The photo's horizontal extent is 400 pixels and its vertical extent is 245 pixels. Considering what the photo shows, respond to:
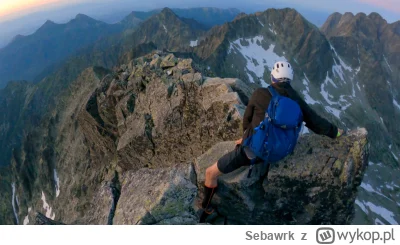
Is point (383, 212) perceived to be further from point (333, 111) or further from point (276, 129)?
point (276, 129)

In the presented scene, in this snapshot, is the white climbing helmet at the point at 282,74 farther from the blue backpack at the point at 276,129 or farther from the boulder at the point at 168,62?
the boulder at the point at 168,62

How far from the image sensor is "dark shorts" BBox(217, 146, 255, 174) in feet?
33.8

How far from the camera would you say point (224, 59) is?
177750 mm

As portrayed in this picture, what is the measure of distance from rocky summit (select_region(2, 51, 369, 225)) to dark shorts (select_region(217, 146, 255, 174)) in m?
1.09

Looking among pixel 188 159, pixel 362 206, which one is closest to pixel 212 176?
pixel 188 159

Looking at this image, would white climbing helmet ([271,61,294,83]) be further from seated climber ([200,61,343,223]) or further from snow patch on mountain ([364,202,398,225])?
snow patch on mountain ([364,202,398,225])

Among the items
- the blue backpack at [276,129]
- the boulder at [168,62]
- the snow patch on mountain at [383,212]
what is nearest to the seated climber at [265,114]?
the blue backpack at [276,129]

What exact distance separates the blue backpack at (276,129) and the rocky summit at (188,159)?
169 centimetres

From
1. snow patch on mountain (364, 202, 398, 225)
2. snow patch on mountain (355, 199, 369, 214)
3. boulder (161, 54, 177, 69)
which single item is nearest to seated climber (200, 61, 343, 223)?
boulder (161, 54, 177, 69)

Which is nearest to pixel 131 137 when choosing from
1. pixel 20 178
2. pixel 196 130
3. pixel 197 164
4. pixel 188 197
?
pixel 196 130

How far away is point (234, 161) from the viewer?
34.4 ft
